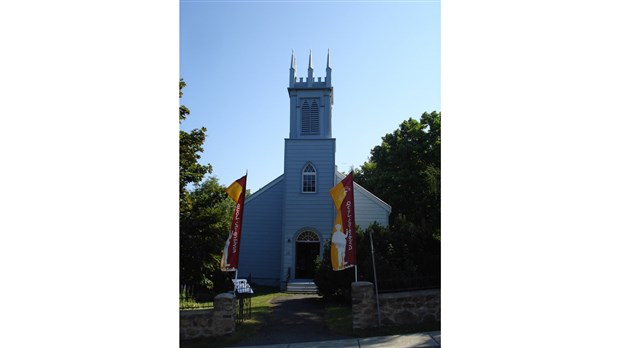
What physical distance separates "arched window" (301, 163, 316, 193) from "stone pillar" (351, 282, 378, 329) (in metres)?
10.3

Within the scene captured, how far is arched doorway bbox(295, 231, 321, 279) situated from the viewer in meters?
18.1

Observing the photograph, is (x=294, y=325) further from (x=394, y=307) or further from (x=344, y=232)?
(x=344, y=232)

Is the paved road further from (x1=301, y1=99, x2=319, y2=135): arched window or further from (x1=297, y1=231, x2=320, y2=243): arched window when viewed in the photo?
(x1=301, y1=99, x2=319, y2=135): arched window

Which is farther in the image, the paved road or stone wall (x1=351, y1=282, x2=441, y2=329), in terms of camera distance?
stone wall (x1=351, y1=282, x2=441, y2=329)

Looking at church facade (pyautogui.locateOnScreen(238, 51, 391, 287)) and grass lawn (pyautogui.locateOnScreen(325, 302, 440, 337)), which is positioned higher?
church facade (pyautogui.locateOnScreen(238, 51, 391, 287))

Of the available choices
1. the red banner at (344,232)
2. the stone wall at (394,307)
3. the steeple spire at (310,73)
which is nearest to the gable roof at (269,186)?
the steeple spire at (310,73)

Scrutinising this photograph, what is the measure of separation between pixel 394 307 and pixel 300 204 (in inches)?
399

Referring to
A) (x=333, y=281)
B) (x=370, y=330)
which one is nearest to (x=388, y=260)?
(x=333, y=281)

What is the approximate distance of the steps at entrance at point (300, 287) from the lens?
16.7 meters

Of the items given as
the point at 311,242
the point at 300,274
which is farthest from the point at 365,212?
the point at 300,274

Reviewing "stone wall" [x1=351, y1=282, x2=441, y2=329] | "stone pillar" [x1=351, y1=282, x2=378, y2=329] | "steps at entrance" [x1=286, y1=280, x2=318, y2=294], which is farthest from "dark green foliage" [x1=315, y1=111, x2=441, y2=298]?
"steps at entrance" [x1=286, y1=280, x2=318, y2=294]

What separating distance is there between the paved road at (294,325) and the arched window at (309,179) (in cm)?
606

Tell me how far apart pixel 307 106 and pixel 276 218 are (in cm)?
538

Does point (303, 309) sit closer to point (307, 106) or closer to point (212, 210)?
point (212, 210)
